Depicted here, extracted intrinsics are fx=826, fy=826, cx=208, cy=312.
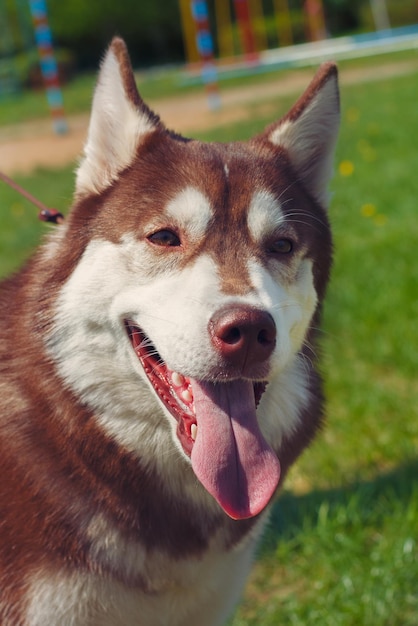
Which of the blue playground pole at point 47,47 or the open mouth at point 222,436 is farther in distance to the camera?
the blue playground pole at point 47,47

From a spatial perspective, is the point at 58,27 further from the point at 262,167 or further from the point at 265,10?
the point at 262,167

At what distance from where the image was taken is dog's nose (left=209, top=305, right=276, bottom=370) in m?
2.24

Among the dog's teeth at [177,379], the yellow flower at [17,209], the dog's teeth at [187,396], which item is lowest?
the yellow flower at [17,209]

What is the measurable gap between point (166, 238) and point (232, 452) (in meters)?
0.71

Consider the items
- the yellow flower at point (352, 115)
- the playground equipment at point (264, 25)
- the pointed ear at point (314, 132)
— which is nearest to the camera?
the pointed ear at point (314, 132)

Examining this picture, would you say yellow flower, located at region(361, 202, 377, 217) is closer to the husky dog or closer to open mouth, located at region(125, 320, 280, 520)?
the husky dog

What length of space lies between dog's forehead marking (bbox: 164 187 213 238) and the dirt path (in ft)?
38.2

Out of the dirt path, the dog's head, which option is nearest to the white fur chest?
the dog's head

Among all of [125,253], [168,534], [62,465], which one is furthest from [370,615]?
[125,253]

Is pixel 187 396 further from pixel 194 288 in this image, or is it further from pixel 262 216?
pixel 262 216

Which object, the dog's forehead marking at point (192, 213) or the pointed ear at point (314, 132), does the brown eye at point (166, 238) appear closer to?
the dog's forehead marking at point (192, 213)

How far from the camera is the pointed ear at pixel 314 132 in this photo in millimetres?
2914

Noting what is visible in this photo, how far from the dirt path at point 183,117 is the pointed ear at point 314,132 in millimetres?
11211

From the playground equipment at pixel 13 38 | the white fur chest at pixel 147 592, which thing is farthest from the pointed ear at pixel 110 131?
the playground equipment at pixel 13 38
